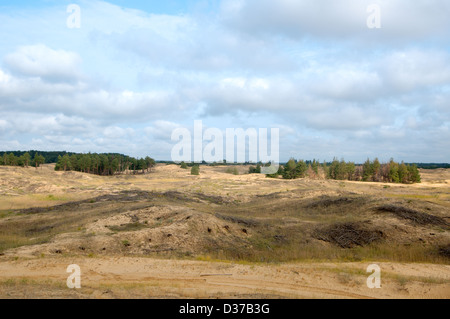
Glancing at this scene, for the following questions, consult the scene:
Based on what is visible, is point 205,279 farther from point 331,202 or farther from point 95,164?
point 95,164

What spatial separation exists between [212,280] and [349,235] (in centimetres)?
1151

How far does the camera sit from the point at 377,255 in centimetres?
1708

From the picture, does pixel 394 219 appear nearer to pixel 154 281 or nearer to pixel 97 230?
pixel 154 281

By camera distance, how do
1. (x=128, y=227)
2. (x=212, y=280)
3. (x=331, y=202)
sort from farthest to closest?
(x=331, y=202) < (x=128, y=227) < (x=212, y=280)

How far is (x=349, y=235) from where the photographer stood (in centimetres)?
1994

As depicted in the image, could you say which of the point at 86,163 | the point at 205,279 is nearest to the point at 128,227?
the point at 205,279

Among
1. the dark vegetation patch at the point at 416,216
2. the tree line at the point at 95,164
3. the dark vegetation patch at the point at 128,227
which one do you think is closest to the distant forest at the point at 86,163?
the tree line at the point at 95,164

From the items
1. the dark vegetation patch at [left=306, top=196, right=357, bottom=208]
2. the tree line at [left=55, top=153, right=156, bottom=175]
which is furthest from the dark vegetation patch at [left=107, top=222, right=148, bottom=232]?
the tree line at [left=55, top=153, right=156, bottom=175]

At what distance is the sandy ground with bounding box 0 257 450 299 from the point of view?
10141 mm

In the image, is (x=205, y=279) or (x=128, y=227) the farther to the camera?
(x=128, y=227)

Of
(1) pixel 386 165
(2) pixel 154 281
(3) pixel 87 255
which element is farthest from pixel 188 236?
(1) pixel 386 165

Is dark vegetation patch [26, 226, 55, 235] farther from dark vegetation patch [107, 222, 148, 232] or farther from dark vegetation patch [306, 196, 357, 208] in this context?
dark vegetation patch [306, 196, 357, 208]

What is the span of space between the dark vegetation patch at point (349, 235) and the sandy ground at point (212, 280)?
466 cm
